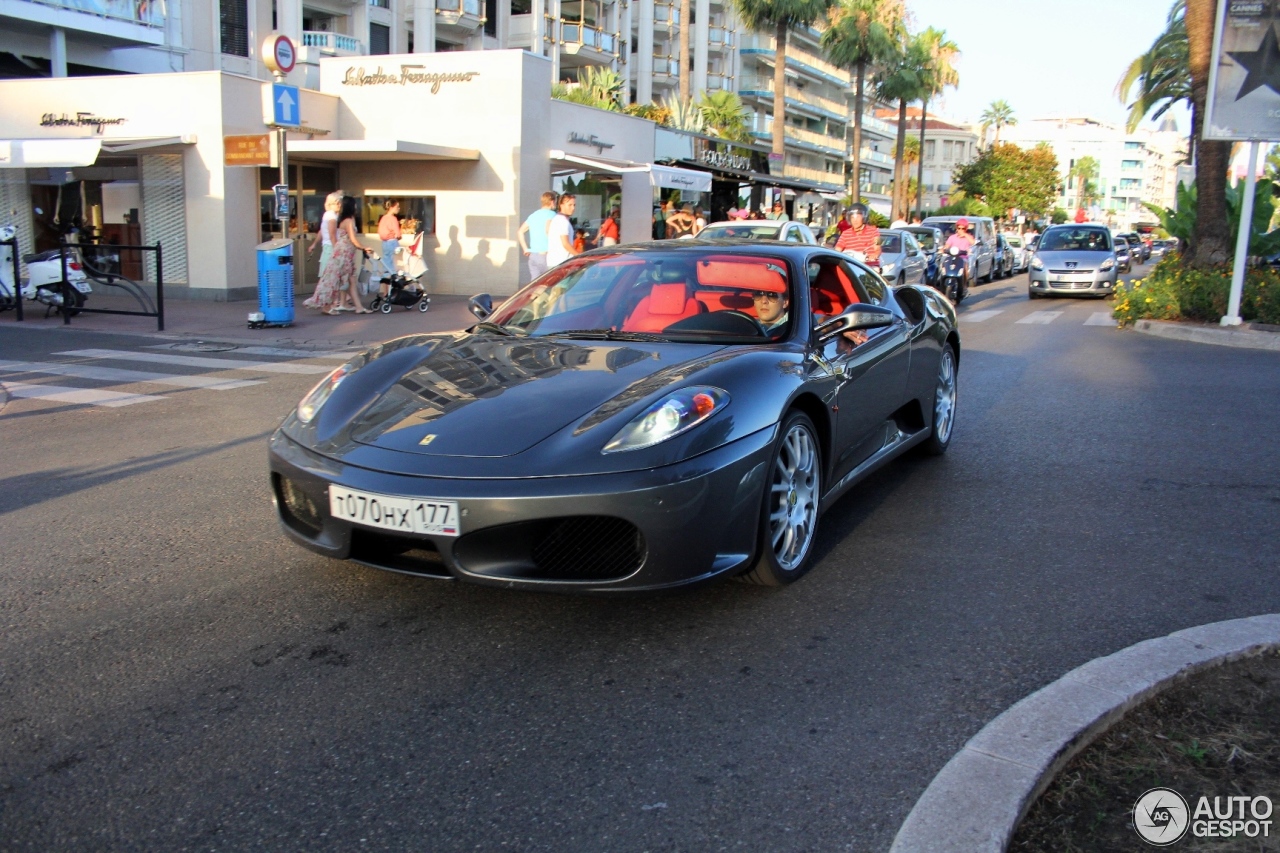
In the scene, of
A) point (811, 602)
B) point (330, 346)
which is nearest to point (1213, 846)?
point (811, 602)

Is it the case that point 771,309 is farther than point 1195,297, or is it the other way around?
point 1195,297

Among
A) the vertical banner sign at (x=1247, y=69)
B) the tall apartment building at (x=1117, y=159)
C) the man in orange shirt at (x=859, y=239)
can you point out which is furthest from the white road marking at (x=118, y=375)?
the tall apartment building at (x=1117, y=159)

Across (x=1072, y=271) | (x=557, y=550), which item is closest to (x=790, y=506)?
(x=557, y=550)

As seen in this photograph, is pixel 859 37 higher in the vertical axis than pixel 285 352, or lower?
higher

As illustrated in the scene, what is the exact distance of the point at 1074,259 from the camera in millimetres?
23000

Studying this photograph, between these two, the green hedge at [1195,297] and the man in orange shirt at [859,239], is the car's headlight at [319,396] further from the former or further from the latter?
the green hedge at [1195,297]

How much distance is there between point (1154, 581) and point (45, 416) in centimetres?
748

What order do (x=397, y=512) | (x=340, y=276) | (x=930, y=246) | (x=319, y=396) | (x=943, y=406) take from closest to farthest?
(x=397, y=512) < (x=319, y=396) < (x=943, y=406) < (x=340, y=276) < (x=930, y=246)

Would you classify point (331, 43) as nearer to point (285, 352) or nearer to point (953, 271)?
point (953, 271)

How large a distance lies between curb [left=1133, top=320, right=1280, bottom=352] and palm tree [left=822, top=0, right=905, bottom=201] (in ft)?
123

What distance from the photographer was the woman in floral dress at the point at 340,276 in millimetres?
15781

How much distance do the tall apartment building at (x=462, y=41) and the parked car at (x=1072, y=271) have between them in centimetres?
1459

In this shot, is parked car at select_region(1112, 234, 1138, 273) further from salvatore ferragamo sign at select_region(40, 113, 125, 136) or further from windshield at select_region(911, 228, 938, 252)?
salvatore ferragamo sign at select_region(40, 113, 125, 136)

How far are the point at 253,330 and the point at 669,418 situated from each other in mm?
11788
